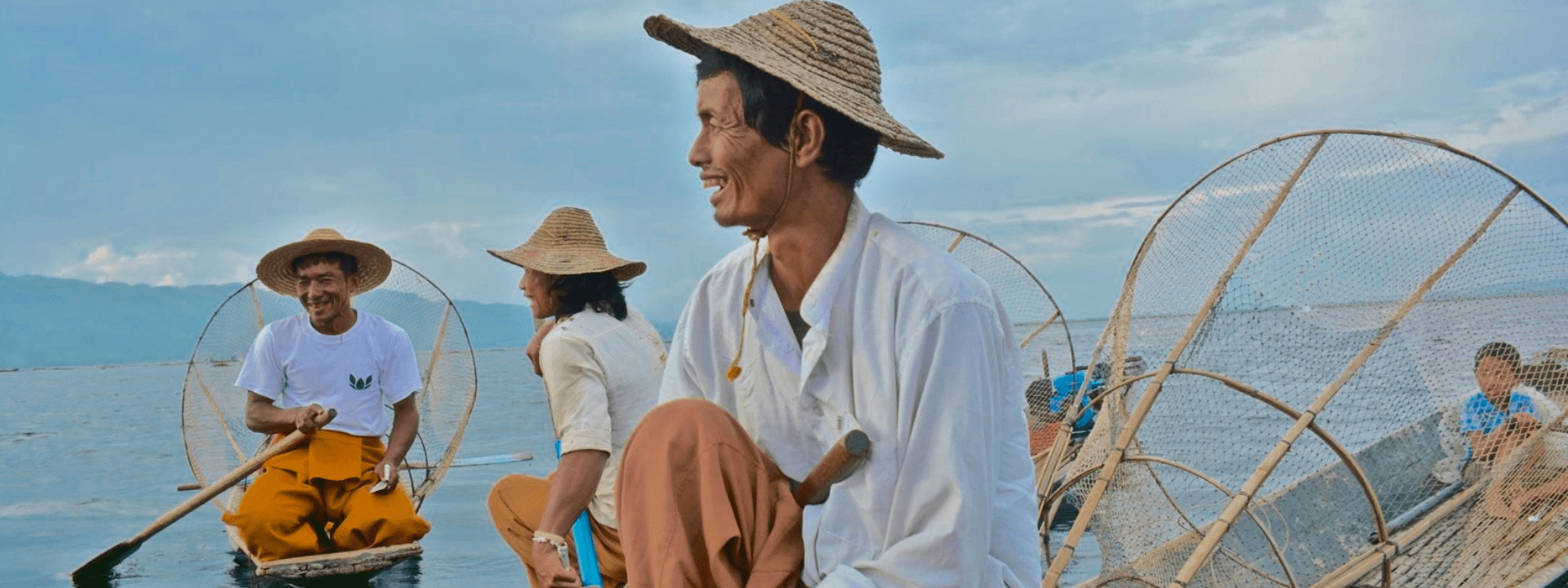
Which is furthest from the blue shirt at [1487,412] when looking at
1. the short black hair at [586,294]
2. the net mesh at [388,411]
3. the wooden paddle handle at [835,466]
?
the net mesh at [388,411]

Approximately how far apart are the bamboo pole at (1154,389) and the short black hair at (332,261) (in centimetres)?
335

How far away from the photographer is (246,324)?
24.1 ft

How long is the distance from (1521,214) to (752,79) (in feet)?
13.6

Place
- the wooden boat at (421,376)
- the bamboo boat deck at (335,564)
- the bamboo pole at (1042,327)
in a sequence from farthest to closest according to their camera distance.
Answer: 1. the bamboo pole at (1042,327)
2. the wooden boat at (421,376)
3. the bamboo boat deck at (335,564)

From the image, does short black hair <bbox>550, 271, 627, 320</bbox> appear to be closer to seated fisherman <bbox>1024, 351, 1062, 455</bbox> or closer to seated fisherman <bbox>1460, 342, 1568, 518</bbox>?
seated fisherman <bbox>1460, 342, 1568, 518</bbox>

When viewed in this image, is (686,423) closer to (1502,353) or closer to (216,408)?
(1502,353)

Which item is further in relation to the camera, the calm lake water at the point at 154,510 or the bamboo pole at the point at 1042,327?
the bamboo pole at the point at 1042,327

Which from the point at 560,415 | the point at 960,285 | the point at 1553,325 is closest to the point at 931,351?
the point at 960,285

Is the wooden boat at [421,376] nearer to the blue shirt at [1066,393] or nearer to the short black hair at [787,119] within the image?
the blue shirt at [1066,393]

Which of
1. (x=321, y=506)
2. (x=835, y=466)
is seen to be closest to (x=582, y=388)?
(x=835, y=466)

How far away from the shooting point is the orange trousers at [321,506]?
17.7ft

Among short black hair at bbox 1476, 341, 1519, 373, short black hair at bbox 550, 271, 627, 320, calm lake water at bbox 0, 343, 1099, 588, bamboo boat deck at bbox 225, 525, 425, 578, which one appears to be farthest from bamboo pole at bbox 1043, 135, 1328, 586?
bamboo boat deck at bbox 225, 525, 425, 578

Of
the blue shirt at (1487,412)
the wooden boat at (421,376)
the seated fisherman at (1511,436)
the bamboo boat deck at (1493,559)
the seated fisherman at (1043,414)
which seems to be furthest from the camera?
the seated fisherman at (1043,414)

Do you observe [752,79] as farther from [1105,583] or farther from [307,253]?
[307,253]
